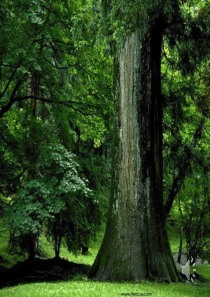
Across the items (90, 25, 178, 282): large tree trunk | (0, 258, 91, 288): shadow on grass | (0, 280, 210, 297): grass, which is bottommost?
(0, 258, 91, 288): shadow on grass

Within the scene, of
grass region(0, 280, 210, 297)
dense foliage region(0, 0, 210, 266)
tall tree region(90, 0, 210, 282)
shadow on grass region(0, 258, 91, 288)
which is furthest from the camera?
shadow on grass region(0, 258, 91, 288)

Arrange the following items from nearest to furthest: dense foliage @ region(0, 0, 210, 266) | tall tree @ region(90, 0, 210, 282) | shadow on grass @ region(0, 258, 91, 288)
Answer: tall tree @ region(90, 0, 210, 282)
dense foliage @ region(0, 0, 210, 266)
shadow on grass @ region(0, 258, 91, 288)

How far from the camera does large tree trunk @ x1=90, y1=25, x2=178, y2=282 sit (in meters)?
5.66

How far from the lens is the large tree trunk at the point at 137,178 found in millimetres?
5656

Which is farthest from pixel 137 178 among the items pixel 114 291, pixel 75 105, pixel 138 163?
pixel 75 105

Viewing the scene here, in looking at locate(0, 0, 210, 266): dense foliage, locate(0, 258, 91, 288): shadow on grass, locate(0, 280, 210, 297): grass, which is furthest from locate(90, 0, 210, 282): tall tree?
locate(0, 258, 91, 288): shadow on grass

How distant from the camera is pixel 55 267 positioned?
7.95 m

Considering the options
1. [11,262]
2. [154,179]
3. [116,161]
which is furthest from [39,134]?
[11,262]

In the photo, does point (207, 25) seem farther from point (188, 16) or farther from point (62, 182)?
point (62, 182)

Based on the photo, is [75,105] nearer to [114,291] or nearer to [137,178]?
[137,178]

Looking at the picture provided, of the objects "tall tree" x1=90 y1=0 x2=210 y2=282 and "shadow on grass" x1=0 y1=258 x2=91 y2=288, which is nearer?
"tall tree" x1=90 y1=0 x2=210 y2=282

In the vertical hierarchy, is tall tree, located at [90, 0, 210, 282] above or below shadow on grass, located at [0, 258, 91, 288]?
above

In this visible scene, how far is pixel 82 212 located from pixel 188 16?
5493mm

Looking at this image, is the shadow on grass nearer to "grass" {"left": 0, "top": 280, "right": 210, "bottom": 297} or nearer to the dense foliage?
the dense foliage
